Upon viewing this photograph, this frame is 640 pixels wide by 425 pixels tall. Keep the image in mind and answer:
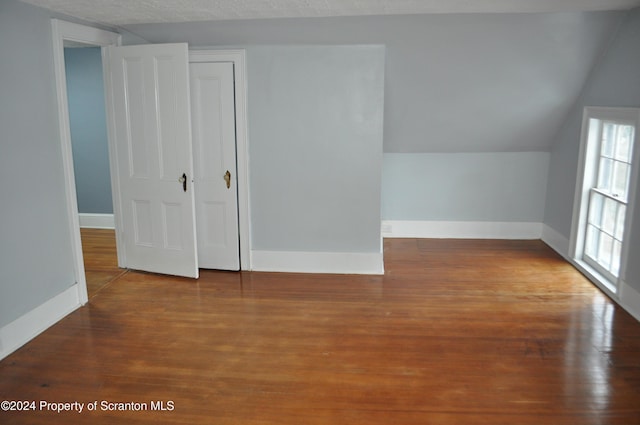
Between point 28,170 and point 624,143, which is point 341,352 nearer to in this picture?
point 28,170

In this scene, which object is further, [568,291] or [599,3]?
[568,291]

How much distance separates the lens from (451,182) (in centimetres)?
625

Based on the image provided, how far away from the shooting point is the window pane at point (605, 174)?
16.0 feet

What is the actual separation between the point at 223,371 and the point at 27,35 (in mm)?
2675

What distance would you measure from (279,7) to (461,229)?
141 inches

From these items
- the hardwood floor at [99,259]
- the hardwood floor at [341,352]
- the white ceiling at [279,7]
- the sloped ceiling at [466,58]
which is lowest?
the hardwood floor at [341,352]

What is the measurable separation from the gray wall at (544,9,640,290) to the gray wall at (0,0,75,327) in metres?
4.50

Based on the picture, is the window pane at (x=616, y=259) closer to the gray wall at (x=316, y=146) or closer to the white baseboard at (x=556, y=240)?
the white baseboard at (x=556, y=240)

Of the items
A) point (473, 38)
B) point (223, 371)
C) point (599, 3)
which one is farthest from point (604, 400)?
point (473, 38)

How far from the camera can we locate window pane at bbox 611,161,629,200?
4.56m

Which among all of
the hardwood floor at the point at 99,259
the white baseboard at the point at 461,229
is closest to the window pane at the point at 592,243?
the white baseboard at the point at 461,229

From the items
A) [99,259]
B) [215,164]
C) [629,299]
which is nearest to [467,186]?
[629,299]

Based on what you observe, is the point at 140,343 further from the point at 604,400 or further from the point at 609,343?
the point at 609,343

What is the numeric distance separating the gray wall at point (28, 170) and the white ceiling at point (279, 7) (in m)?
0.26
